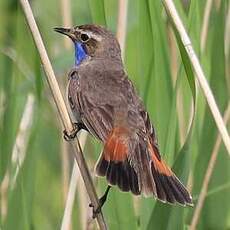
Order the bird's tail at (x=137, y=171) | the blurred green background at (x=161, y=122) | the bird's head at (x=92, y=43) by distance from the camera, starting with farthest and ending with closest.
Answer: the bird's head at (x=92, y=43), the blurred green background at (x=161, y=122), the bird's tail at (x=137, y=171)

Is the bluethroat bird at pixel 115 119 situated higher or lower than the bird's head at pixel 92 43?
lower

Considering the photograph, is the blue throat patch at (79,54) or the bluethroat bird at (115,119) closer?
the bluethroat bird at (115,119)

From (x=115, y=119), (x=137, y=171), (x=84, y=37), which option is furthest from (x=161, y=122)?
(x=84, y=37)

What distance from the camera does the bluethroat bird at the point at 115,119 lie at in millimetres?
2822

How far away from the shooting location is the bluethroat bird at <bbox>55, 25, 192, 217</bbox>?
282 cm

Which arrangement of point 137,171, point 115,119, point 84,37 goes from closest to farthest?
point 137,171 → point 115,119 → point 84,37

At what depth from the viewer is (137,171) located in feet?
9.41

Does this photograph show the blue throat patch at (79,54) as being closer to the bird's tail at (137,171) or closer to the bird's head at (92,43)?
the bird's head at (92,43)

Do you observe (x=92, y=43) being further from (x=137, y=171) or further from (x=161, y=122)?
(x=137, y=171)

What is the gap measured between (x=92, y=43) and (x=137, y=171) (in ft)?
2.88

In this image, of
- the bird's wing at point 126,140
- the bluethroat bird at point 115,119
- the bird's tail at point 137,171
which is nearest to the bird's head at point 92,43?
the bluethroat bird at point 115,119

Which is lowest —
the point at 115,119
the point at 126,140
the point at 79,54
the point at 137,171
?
the point at 137,171

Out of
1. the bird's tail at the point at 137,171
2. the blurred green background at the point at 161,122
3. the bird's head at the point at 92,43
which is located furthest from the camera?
the bird's head at the point at 92,43

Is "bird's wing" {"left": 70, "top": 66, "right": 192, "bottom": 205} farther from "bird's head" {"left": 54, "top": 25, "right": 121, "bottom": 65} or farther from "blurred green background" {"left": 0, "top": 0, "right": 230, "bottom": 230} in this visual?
"bird's head" {"left": 54, "top": 25, "right": 121, "bottom": 65}
